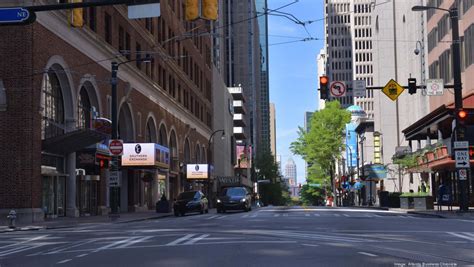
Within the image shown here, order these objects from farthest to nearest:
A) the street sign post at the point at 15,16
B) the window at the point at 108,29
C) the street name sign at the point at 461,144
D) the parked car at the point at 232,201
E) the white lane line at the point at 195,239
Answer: the window at the point at 108,29, the parked car at the point at 232,201, the street name sign at the point at 461,144, the street sign post at the point at 15,16, the white lane line at the point at 195,239

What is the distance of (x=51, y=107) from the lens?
31.0 metres

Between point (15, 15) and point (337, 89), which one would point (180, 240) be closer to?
point (15, 15)

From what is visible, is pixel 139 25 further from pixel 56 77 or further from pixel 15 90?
pixel 15 90

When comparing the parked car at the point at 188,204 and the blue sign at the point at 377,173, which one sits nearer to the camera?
the parked car at the point at 188,204

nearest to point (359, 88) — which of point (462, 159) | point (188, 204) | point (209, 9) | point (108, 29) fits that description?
point (462, 159)

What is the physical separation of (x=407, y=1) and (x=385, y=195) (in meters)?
36.2

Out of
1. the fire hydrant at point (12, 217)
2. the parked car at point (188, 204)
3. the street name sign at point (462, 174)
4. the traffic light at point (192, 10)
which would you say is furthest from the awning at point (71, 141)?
the street name sign at point (462, 174)

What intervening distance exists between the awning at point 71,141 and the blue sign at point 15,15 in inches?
504

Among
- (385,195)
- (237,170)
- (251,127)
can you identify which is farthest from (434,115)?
(251,127)

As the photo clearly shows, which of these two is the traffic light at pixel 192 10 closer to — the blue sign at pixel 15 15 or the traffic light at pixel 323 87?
the blue sign at pixel 15 15

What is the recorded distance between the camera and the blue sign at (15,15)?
15.7 metres

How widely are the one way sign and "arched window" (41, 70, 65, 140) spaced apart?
66.1ft

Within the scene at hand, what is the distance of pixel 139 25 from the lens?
1844 inches

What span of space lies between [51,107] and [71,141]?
97.1 inches
